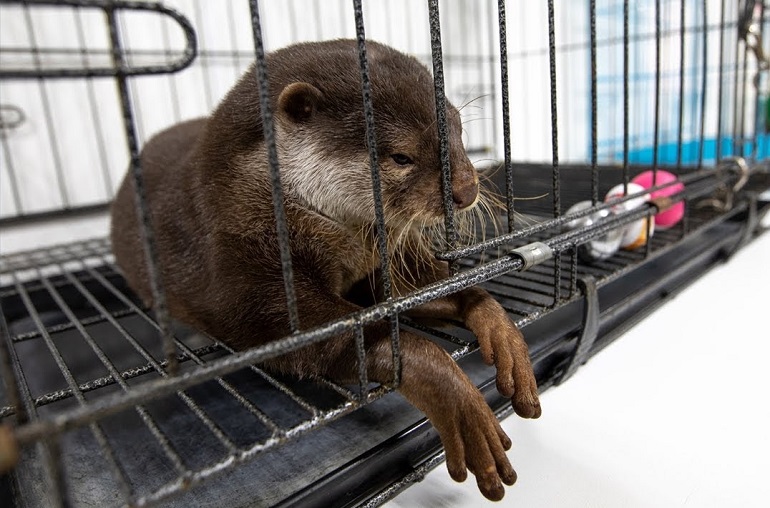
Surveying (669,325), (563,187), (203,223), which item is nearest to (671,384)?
(669,325)

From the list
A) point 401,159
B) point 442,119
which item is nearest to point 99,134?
point 401,159

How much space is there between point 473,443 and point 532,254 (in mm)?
295

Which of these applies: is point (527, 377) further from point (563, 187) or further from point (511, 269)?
point (563, 187)

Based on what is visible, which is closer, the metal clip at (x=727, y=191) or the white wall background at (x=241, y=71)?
the metal clip at (x=727, y=191)

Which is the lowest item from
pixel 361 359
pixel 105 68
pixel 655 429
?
pixel 655 429

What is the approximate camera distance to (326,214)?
87 cm

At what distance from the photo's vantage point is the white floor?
27.4 inches

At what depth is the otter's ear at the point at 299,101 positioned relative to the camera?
79cm

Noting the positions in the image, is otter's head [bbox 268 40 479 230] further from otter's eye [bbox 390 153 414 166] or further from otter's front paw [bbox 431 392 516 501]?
otter's front paw [bbox 431 392 516 501]

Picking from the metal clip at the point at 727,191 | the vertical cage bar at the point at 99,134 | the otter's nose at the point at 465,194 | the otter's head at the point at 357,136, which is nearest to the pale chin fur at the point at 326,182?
the otter's head at the point at 357,136

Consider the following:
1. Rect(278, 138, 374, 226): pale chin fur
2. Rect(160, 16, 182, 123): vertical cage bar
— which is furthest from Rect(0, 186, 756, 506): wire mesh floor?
Rect(160, 16, 182, 123): vertical cage bar

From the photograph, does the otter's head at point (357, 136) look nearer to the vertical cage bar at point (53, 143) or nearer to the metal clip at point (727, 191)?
the metal clip at point (727, 191)

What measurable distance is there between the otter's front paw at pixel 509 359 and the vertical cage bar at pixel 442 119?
10 centimetres

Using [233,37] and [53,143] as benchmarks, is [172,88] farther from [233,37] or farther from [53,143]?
[53,143]
